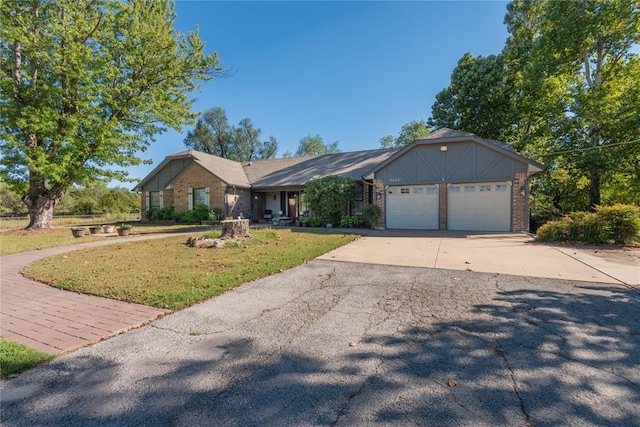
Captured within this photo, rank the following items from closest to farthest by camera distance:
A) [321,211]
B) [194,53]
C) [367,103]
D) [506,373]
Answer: [506,373], [321,211], [194,53], [367,103]

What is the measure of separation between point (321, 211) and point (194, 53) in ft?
41.7

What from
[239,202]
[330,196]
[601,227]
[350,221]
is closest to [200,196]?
[239,202]

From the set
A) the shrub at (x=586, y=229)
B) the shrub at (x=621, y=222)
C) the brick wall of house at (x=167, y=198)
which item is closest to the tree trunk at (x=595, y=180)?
the shrub at (x=621, y=222)

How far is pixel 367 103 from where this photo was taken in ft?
79.2

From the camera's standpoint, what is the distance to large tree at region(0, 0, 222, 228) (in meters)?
14.2

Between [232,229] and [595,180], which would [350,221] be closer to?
[232,229]

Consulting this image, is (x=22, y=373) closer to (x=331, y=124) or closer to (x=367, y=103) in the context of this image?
(x=367, y=103)

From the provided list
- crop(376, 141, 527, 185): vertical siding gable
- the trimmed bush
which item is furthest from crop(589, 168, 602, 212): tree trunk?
the trimmed bush

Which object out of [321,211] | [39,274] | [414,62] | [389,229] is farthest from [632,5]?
[39,274]

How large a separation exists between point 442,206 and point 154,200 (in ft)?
71.5

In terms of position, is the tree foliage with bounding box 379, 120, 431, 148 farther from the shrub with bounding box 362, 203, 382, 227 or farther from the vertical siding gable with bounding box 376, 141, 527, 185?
the shrub with bounding box 362, 203, 382, 227

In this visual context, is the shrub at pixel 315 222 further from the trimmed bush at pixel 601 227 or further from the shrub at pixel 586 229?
the shrub at pixel 586 229

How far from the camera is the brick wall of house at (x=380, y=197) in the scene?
15.7 m

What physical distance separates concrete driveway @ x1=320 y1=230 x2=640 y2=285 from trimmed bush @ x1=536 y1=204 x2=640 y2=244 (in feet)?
3.24
